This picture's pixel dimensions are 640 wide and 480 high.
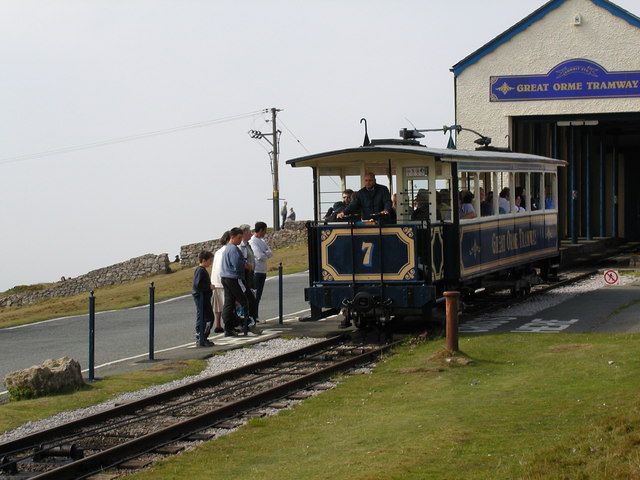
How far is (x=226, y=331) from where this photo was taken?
19.0m

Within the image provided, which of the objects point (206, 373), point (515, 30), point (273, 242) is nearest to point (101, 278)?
point (273, 242)

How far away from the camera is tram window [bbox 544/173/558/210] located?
83.3 ft

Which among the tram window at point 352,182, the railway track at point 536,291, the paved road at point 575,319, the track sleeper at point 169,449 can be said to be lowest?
the track sleeper at point 169,449

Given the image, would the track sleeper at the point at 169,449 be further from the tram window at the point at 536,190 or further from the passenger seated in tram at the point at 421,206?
the tram window at the point at 536,190

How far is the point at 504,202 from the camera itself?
71.7ft

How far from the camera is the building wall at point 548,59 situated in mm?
32312

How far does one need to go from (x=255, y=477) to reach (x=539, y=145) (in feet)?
96.9

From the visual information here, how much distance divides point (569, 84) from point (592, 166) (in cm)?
1204

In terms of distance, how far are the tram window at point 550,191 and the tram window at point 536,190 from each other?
54cm

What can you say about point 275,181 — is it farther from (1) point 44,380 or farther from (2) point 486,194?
(1) point 44,380

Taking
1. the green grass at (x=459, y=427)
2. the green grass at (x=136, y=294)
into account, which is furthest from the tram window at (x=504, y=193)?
the green grass at (x=136, y=294)

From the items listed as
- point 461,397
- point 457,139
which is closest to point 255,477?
point 461,397

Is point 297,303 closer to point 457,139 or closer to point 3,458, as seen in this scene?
point 457,139

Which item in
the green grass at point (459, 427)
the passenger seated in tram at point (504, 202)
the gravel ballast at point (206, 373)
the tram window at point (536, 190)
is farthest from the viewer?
the tram window at point (536, 190)
